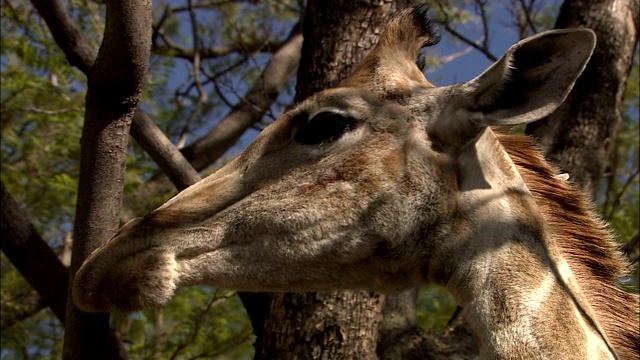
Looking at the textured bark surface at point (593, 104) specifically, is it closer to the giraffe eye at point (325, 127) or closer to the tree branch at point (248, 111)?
the tree branch at point (248, 111)

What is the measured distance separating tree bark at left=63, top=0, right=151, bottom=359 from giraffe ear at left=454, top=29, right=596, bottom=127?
1.59 m

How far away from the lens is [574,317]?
316 centimetres

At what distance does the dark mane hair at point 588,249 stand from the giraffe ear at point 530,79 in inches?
22.8

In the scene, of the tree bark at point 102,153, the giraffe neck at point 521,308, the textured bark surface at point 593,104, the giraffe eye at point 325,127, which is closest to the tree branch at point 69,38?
the tree bark at point 102,153

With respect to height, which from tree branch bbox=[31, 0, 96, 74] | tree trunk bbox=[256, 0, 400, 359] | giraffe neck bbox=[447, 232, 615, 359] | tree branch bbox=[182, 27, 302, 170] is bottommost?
giraffe neck bbox=[447, 232, 615, 359]

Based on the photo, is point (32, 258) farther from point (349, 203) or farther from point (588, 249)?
point (588, 249)

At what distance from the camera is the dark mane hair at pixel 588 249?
3.48 metres

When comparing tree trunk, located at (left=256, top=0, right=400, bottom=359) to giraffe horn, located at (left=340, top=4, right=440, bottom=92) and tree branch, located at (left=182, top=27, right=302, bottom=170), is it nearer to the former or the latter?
giraffe horn, located at (left=340, top=4, right=440, bottom=92)

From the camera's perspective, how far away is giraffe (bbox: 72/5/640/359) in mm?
3156

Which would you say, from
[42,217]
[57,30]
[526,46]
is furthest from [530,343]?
[42,217]

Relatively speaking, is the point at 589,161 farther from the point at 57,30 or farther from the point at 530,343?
the point at 57,30

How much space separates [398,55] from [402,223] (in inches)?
40.3

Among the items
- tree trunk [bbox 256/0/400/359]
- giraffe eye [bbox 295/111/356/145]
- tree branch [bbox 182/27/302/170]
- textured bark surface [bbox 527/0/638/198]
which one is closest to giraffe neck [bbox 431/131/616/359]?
giraffe eye [bbox 295/111/356/145]

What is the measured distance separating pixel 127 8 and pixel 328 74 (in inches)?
66.0
